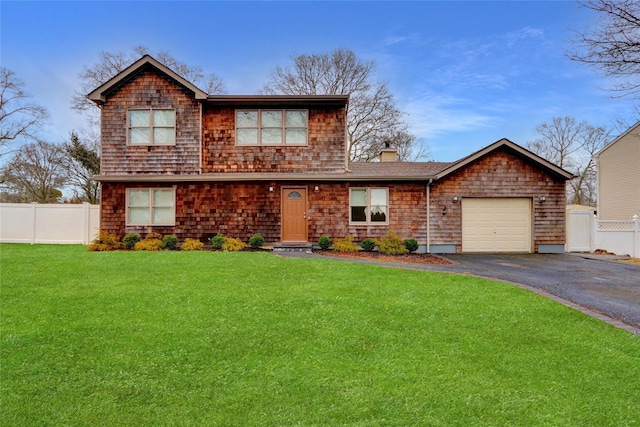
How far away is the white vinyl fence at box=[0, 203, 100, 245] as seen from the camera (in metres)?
16.1

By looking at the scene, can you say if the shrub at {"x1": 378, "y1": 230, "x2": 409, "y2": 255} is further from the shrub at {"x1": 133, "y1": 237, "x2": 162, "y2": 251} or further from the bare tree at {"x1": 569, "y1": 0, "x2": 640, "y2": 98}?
the shrub at {"x1": 133, "y1": 237, "x2": 162, "y2": 251}

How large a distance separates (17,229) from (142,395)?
16931 millimetres

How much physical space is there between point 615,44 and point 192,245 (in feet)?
41.8

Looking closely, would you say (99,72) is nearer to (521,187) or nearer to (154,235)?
(154,235)

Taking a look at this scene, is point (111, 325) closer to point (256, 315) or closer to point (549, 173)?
point (256, 315)

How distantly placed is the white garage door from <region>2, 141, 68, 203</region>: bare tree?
2877 cm

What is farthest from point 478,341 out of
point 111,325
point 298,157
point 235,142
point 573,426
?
point 235,142

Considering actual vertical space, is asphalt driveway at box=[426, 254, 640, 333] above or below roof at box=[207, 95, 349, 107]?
below

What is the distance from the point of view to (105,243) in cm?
1377

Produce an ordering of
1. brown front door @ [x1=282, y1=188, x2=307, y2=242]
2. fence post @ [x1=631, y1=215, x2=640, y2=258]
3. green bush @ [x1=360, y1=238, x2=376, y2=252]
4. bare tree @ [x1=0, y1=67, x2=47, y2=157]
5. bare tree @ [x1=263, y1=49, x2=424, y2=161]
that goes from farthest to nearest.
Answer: bare tree @ [x1=263, y1=49, x2=424, y2=161] → bare tree @ [x1=0, y1=67, x2=47, y2=157] → brown front door @ [x1=282, y1=188, x2=307, y2=242] → fence post @ [x1=631, y1=215, x2=640, y2=258] → green bush @ [x1=360, y1=238, x2=376, y2=252]

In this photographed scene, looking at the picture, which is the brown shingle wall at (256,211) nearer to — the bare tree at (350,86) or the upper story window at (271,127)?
the upper story window at (271,127)

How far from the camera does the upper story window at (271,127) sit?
14766mm

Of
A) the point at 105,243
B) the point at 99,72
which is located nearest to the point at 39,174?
the point at 99,72

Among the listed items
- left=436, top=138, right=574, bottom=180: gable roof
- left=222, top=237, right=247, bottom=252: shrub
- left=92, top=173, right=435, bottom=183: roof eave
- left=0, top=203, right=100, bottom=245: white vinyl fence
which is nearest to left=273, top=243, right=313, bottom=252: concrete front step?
left=222, top=237, right=247, bottom=252: shrub
